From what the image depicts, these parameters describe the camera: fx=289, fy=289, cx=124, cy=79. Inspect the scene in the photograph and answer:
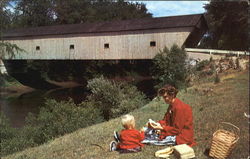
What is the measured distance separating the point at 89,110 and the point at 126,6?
32090 mm

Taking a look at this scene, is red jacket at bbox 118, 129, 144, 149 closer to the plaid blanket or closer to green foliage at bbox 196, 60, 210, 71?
the plaid blanket

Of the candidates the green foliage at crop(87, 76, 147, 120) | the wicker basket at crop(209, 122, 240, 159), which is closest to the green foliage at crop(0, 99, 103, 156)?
the green foliage at crop(87, 76, 147, 120)

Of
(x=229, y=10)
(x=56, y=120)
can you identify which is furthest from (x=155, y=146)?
(x=229, y=10)

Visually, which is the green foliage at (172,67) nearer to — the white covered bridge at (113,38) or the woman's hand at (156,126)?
the white covered bridge at (113,38)

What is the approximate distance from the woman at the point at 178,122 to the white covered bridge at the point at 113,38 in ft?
48.2

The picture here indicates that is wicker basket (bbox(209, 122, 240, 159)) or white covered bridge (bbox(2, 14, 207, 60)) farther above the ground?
white covered bridge (bbox(2, 14, 207, 60))

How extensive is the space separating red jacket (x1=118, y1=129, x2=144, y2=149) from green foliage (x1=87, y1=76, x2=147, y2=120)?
627 cm

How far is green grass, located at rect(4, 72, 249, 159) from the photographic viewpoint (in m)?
5.02

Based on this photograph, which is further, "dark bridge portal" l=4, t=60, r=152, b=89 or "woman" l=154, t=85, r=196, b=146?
"dark bridge portal" l=4, t=60, r=152, b=89

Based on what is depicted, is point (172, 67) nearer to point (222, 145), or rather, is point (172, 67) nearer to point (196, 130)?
point (196, 130)

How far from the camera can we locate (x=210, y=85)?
1153 cm

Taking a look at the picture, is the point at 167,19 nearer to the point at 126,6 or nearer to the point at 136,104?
the point at 136,104

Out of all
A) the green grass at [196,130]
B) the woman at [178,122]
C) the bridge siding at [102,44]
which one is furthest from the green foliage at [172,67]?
the woman at [178,122]

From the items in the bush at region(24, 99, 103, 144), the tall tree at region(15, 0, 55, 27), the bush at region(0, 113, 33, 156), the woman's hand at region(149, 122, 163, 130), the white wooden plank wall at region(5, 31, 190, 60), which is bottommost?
the bush at region(0, 113, 33, 156)
